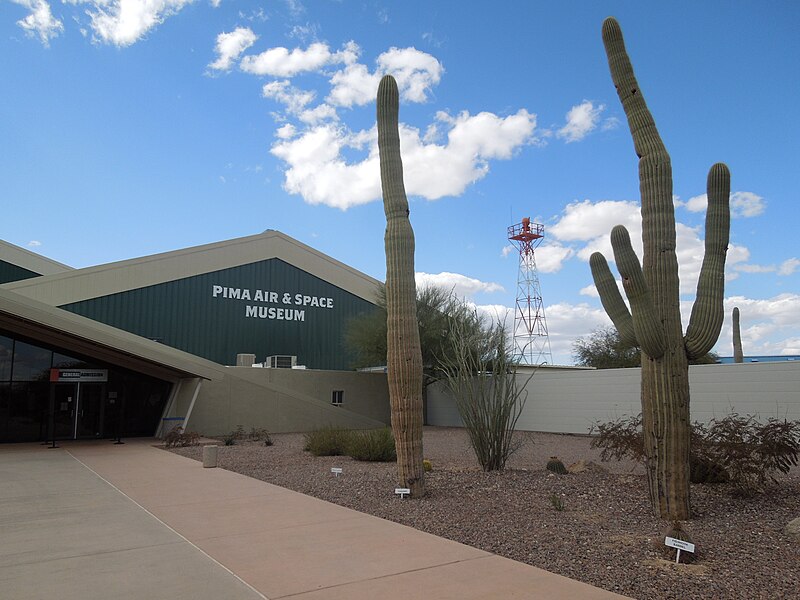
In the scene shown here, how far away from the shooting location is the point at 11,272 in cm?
3891

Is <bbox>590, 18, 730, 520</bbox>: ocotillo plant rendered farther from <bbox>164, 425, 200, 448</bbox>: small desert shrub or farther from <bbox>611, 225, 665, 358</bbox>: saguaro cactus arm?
<bbox>164, 425, 200, 448</bbox>: small desert shrub

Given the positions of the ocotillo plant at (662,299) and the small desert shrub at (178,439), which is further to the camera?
the small desert shrub at (178,439)

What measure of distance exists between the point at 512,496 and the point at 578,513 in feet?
4.76

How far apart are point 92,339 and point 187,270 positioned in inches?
542

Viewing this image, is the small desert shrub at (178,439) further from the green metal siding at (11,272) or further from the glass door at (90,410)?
the green metal siding at (11,272)

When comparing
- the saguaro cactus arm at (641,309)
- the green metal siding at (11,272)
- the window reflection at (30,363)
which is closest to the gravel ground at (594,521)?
the saguaro cactus arm at (641,309)

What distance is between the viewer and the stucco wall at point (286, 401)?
26.3m

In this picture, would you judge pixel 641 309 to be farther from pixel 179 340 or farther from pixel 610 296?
pixel 179 340

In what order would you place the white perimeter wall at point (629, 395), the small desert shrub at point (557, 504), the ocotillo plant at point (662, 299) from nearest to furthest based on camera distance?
the ocotillo plant at point (662, 299)
the small desert shrub at point (557, 504)
the white perimeter wall at point (629, 395)

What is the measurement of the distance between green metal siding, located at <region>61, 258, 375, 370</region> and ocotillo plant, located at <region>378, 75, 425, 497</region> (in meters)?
22.9

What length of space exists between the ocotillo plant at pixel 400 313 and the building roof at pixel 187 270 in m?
20.8

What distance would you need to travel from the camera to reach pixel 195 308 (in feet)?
107

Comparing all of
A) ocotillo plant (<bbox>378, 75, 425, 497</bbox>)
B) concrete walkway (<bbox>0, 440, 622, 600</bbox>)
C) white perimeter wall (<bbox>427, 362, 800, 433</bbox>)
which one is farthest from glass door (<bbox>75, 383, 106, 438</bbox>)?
ocotillo plant (<bbox>378, 75, 425, 497</bbox>)

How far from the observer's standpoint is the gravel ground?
19.1 ft
